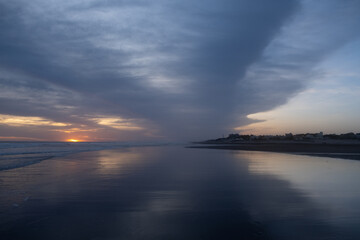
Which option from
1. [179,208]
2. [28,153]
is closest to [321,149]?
[179,208]

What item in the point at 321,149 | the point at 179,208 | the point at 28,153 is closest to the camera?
the point at 179,208

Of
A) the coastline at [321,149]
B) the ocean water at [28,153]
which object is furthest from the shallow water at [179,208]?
the coastline at [321,149]

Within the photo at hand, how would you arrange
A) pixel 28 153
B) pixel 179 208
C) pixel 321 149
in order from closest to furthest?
pixel 179 208 → pixel 28 153 → pixel 321 149

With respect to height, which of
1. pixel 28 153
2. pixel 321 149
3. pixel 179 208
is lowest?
pixel 179 208

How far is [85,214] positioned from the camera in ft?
24.3

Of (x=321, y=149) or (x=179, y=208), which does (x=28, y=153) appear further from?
(x=321, y=149)

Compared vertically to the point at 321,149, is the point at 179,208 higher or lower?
lower

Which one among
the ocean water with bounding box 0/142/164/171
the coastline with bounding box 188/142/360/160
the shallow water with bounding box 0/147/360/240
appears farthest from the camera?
the coastline with bounding box 188/142/360/160

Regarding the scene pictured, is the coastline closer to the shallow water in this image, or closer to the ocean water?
the shallow water

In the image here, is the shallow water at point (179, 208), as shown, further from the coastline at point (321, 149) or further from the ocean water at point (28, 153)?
the coastline at point (321, 149)

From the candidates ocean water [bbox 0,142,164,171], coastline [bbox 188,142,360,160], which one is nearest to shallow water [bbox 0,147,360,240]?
ocean water [bbox 0,142,164,171]

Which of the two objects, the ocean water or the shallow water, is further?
the ocean water

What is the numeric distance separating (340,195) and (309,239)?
4.92 metres

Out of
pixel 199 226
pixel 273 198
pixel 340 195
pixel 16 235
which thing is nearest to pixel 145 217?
pixel 199 226
